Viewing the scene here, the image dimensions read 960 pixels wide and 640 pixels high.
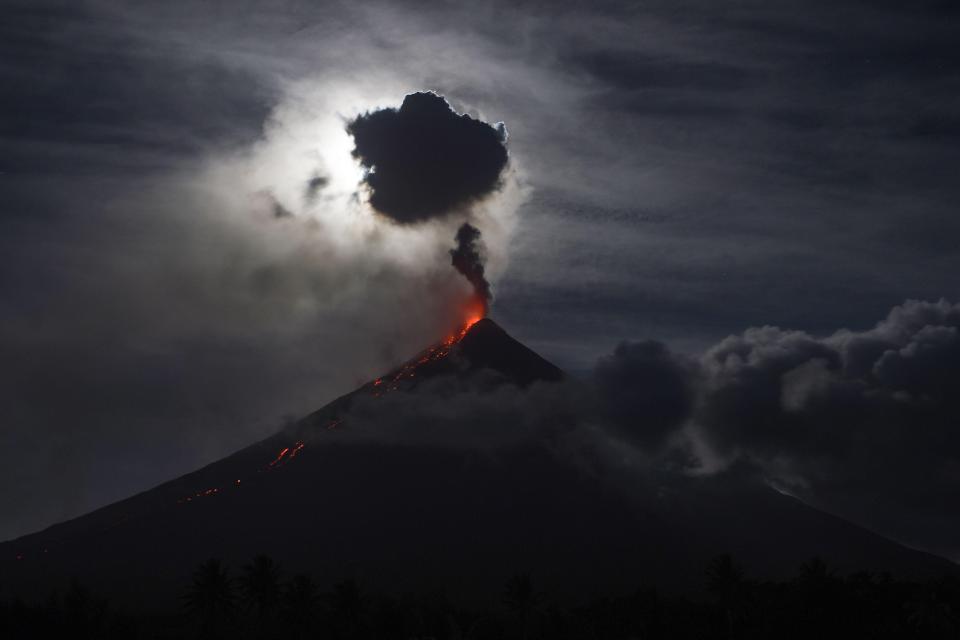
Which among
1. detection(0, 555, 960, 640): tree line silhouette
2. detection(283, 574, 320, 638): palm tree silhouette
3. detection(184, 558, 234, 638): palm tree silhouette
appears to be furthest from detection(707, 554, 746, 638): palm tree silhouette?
detection(184, 558, 234, 638): palm tree silhouette

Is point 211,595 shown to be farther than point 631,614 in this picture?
No

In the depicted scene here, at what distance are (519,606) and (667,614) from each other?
944 inches

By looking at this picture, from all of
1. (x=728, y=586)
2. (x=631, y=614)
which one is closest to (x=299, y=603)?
(x=728, y=586)

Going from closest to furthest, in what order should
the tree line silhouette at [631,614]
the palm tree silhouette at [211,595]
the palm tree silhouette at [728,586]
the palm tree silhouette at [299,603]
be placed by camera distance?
the palm tree silhouette at [211,595], the tree line silhouette at [631,614], the palm tree silhouette at [299,603], the palm tree silhouette at [728,586]

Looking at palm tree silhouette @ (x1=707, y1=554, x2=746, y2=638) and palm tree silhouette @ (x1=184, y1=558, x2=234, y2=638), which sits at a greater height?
palm tree silhouette @ (x1=184, y1=558, x2=234, y2=638)

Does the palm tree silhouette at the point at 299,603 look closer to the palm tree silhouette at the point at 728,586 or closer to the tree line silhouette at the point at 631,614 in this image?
the tree line silhouette at the point at 631,614

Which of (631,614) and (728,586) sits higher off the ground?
(728,586)

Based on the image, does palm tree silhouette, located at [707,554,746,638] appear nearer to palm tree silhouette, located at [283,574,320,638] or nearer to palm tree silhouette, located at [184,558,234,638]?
palm tree silhouette, located at [283,574,320,638]

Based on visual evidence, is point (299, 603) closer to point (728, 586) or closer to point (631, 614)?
point (728, 586)

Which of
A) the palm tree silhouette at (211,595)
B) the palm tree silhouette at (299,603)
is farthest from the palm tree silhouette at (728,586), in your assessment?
the palm tree silhouette at (211,595)

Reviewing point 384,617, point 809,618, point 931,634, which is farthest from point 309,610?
point 931,634

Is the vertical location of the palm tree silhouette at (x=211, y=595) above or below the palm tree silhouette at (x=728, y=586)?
above

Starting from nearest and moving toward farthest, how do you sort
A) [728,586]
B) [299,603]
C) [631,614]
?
[299,603] < [728,586] < [631,614]

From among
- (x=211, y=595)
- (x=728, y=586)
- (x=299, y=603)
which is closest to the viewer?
(x=211, y=595)
